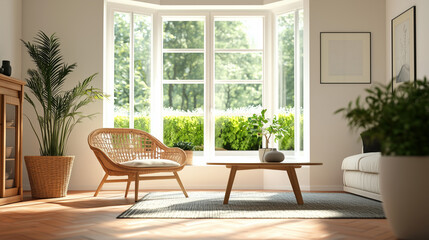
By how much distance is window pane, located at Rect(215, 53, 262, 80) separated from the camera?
21.4ft

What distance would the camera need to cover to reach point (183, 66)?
649cm

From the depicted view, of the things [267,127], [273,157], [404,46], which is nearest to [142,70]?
[267,127]

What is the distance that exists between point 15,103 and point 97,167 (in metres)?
1.47

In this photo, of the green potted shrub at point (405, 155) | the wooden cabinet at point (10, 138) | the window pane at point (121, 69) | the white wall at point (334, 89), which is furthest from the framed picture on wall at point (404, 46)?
the wooden cabinet at point (10, 138)

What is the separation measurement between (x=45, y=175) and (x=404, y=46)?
4.15m

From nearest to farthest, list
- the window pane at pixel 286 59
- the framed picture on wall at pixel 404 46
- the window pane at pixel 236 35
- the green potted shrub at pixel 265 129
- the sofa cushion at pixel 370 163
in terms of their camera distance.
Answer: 1. the sofa cushion at pixel 370 163
2. the green potted shrub at pixel 265 129
3. the framed picture on wall at pixel 404 46
4. the window pane at pixel 286 59
5. the window pane at pixel 236 35

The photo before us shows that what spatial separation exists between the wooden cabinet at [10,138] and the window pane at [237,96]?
2.61 metres

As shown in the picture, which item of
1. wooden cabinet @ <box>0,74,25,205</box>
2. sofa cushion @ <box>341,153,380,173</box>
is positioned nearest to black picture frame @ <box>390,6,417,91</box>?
sofa cushion @ <box>341,153,380,173</box>

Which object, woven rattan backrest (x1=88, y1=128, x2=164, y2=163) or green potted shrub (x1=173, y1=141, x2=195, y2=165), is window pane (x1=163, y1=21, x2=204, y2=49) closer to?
green potted shrub (x1=173, y1=141, x2=195, y2=165)

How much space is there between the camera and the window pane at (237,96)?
6.50m

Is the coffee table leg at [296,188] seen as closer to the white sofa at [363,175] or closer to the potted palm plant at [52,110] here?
the white sofa at [363,175]

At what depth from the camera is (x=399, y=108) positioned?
2467 mm

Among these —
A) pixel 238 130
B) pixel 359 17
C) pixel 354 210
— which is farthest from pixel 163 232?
pixel 359 17

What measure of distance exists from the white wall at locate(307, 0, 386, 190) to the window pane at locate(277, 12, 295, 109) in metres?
0.40
